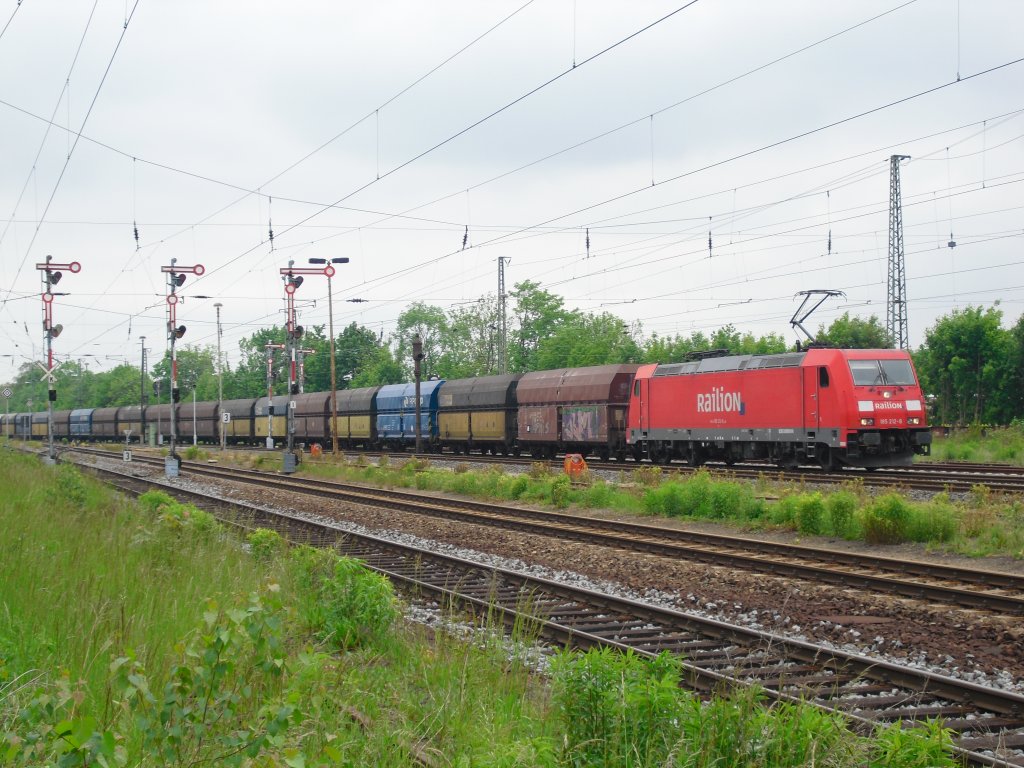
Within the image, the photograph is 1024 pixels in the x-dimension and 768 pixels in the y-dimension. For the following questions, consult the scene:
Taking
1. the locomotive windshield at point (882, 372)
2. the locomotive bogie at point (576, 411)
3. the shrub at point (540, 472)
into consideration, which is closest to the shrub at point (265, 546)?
the shrub at point (540, 472)

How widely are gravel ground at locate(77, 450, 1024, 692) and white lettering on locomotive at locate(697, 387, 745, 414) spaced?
857cm

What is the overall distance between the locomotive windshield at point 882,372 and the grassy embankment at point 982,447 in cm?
722

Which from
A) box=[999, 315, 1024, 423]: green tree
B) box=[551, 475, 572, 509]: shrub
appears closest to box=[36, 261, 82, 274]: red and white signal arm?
box=[551, 475, 572, 509]: shrub

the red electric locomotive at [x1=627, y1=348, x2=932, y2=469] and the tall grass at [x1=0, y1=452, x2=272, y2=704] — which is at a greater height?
the red electric locomotive at [x1=627, y1=348, x2=932, y2=469]

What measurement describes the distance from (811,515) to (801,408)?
8007 mm

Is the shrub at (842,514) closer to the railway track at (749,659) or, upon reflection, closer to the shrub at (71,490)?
the railway track at (749,659)

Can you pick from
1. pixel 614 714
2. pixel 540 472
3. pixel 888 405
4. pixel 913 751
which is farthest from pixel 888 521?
pixel 540 472

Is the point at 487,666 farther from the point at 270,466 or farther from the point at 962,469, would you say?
the point at 270,466

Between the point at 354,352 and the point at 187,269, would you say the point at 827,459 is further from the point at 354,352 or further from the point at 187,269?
the point at 354,352

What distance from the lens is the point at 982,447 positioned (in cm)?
3155

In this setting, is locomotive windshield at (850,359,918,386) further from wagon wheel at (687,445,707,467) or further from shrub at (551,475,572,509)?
shrub at (551,475,572,509)

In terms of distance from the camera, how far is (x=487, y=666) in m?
6.58

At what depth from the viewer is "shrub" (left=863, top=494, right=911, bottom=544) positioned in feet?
46.9

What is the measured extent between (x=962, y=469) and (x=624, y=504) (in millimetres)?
11194
